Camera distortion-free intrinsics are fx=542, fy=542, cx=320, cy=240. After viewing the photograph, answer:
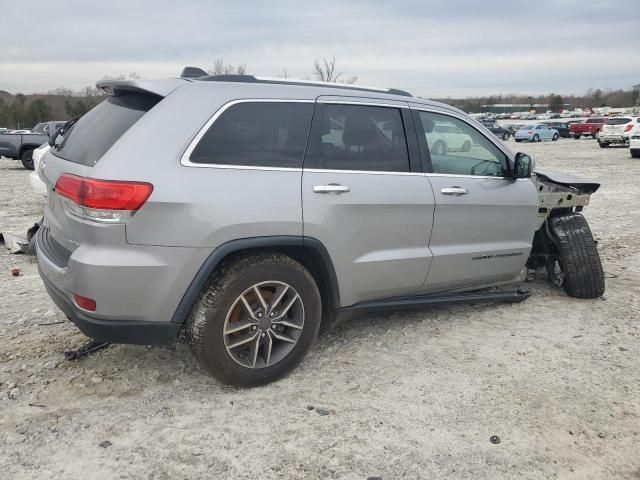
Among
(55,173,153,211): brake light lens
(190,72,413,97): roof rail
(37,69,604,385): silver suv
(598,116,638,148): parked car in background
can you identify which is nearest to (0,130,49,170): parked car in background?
(37,69,604,385): silver suv

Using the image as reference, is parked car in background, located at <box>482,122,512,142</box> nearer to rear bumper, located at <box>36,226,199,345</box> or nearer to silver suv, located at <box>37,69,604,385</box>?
silver suv, located at <box>37,69,604,385</box>

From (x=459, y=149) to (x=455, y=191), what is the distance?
0.48 meters

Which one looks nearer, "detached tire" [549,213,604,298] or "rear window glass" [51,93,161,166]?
"rear window glass" [51,93,161,166]

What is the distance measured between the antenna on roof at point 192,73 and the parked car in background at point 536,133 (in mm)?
41246

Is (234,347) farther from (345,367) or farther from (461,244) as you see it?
(461,244)

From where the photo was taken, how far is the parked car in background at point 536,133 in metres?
41.0

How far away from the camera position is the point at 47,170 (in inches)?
136

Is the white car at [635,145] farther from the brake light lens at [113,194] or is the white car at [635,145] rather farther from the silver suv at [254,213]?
the brake light lens at [113,194]

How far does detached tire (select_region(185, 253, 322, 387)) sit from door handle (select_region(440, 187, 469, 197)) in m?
1.26

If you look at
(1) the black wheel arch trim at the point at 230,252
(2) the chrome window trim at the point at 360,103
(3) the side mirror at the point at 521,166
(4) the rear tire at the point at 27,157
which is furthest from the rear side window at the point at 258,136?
(4) the rear tire at the point at 27,157

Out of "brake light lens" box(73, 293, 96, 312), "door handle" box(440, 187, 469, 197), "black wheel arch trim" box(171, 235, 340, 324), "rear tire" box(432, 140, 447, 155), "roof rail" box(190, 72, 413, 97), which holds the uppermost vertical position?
"roof rail" box(190, 72, 413, 97)

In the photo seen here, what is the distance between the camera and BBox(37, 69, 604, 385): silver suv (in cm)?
286

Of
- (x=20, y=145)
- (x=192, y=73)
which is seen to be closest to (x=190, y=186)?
(x=192, y=73)

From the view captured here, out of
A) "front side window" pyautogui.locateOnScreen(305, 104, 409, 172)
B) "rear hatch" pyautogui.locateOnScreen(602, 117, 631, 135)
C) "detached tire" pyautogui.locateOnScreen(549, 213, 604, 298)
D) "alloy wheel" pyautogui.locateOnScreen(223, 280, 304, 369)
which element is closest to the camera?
"alloy wheel" pyautogui.locateOnScreen(223, 280, 304, 369)
